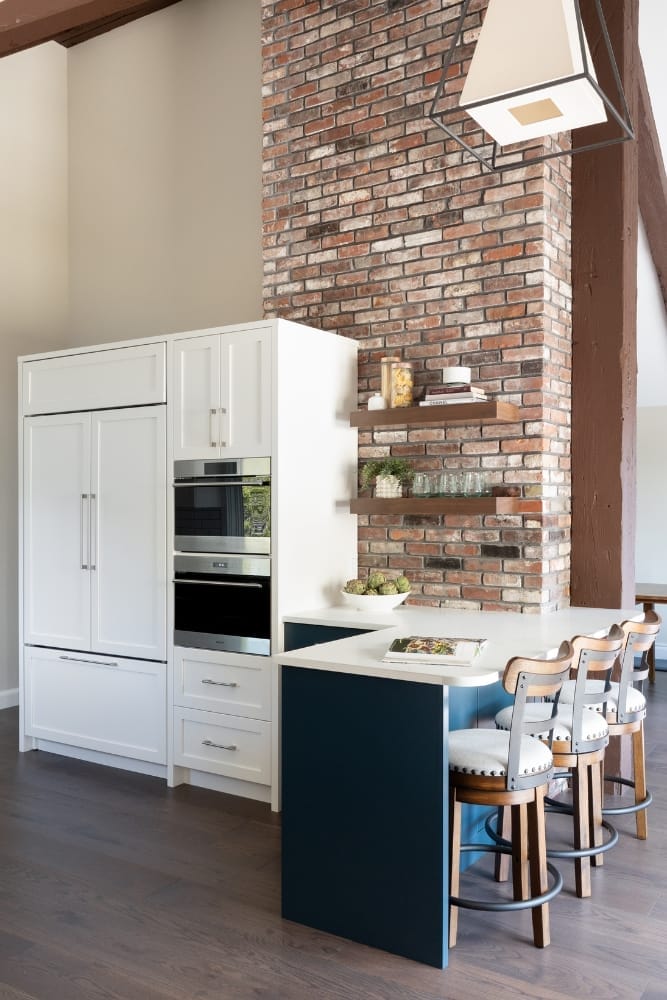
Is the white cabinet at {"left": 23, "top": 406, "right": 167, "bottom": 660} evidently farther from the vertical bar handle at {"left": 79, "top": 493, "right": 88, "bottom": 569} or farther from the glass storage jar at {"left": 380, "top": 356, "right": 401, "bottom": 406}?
the glass storage jar at {"left": 380, "top": 356, "right": 401, "bottom": 406}

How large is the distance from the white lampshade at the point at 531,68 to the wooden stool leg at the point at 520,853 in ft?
6.45

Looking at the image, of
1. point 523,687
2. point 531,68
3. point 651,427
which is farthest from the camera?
point 651,427

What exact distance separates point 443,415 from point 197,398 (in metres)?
1.11

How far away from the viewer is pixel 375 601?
3.91 m

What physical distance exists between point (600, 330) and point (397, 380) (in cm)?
94

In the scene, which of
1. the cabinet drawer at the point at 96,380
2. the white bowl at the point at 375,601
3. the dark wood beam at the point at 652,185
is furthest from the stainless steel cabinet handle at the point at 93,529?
the dark wood beam at the point at 652,185

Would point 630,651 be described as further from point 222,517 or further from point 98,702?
point 98,702

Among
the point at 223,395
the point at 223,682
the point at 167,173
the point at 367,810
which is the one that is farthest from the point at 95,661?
the point at 167,173

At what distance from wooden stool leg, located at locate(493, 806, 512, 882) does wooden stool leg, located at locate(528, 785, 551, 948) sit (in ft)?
1.38

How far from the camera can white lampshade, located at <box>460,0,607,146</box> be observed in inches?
83.7

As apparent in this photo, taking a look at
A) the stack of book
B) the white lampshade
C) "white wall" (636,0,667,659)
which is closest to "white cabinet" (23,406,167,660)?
the stack of book

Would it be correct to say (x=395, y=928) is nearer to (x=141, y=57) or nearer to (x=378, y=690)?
(x=378, y=690)

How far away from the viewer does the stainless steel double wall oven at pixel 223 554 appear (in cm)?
383

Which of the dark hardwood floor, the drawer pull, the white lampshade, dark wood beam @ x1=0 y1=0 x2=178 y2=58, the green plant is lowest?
the dark hardwood floor
